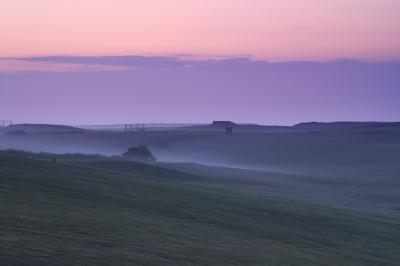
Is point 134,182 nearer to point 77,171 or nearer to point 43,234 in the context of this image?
point 77,171

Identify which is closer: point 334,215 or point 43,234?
point 43,234

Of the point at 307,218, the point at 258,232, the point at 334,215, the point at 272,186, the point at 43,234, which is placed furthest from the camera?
the point at 272,186

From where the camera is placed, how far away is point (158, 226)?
31.0 meters

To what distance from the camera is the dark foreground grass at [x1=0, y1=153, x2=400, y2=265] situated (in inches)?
950

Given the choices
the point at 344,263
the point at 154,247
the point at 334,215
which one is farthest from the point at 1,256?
the point at 334,215

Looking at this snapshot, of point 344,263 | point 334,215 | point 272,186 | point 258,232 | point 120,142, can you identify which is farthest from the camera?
point 120,142

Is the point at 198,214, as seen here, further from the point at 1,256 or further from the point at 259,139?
the point at 259,139

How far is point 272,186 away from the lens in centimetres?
6806

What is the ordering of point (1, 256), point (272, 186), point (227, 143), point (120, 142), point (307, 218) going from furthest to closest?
point (120, 142), point (227, 143), point (272, 186), point (307, 218), point (1, 256)

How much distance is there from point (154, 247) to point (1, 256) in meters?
6.38

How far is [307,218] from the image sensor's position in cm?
4112

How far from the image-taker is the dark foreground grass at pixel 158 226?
79.2ft

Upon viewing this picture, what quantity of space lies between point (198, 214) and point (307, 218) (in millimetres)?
6360

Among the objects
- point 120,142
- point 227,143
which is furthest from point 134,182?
point 120,142
